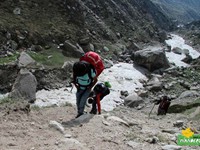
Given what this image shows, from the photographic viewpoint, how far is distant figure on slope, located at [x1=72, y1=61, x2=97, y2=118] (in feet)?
24.1

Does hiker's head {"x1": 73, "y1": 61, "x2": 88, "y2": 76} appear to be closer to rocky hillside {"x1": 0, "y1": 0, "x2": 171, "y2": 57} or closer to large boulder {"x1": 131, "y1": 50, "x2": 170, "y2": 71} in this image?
rocky hillside {"x1": 0, "y1": 0, "x2": 171, "y2": 57}

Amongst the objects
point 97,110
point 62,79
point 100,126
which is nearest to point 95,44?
point 62,79

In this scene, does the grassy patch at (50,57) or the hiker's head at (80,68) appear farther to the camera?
the grassy patch at (50,57)

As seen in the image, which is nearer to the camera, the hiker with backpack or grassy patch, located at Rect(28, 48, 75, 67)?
the hiker with backpack

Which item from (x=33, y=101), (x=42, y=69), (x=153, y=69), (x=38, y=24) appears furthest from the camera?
(x=153, y=69)

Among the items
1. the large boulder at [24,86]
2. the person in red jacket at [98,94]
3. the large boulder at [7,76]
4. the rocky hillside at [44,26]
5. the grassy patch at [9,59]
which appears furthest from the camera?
the rocky hillside at [44,26]

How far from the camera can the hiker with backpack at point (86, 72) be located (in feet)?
24.1

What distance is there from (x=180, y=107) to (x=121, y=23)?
3867cm

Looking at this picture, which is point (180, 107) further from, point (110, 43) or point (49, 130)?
point (110, 43)

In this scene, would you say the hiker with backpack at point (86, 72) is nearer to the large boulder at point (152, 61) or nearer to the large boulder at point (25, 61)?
the large boulder at point (25, 61)

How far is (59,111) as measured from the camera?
8320mm

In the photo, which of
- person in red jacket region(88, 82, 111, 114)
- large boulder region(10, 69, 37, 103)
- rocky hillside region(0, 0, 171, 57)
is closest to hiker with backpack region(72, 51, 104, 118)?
person in red jacket region(88, 82, 111, 114)

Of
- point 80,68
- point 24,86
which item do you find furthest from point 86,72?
point 24,86

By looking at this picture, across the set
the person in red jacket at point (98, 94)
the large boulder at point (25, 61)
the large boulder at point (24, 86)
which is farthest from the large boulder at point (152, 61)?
the person in red jacket at point (98, 94)
